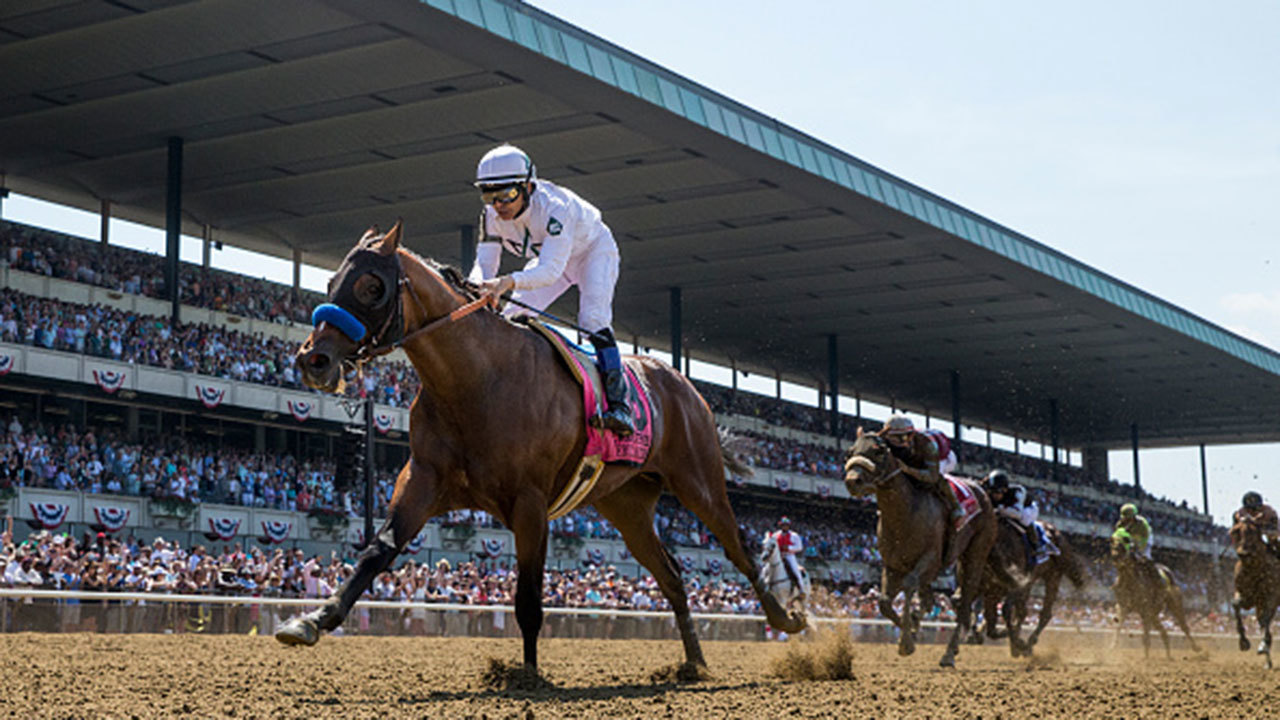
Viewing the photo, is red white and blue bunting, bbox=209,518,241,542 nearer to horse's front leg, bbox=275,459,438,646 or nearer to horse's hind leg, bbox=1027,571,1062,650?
horse's hind leg, bbox=1027,571,1062,650

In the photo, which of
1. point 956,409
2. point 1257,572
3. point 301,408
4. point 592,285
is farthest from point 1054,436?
point 592,285

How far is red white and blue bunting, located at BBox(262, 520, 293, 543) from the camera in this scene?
1123 inches

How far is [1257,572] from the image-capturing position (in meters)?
16.8

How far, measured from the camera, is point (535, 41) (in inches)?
1095

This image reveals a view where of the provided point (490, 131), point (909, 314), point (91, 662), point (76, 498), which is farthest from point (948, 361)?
point (91, 662)

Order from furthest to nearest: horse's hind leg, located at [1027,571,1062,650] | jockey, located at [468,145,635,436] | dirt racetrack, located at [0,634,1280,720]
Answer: horse's hind leg, located at [1027,571,1062,650]
jockey, located at [468,145,635,436]
dirt racetrack, located at [0,634,1280,720]

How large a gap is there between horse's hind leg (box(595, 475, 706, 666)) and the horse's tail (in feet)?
3.88

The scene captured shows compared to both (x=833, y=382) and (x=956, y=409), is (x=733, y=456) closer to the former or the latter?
(x=833, y=382)

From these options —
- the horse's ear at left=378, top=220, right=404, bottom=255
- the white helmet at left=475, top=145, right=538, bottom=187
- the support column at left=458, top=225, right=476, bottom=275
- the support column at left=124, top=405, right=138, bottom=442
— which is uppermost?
the support column at left=458, top=225, right=476, bottom=275

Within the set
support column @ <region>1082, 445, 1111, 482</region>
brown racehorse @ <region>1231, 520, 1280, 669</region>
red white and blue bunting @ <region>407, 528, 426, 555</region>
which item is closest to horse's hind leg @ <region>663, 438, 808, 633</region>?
brown racehorse @ <region>1231, 520, 1280, 669</region>

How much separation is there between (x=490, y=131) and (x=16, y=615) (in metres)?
18.9

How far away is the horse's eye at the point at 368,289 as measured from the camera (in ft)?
23.5

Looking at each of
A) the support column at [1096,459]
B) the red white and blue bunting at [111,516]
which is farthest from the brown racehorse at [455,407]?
the support column at [1096,459]

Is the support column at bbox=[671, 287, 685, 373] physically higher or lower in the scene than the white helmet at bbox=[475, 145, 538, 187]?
higher
